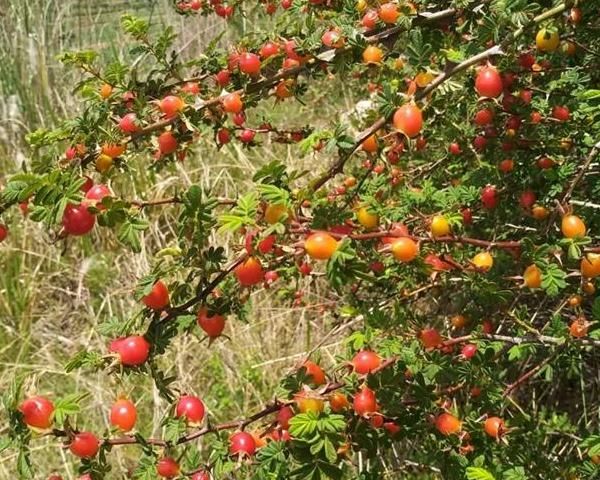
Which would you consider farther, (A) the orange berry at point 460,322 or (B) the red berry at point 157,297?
(A) the orange berry at point 460,322

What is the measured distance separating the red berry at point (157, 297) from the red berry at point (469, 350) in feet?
2.13

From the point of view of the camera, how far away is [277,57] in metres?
1.45

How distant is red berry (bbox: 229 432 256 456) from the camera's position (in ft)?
3.91

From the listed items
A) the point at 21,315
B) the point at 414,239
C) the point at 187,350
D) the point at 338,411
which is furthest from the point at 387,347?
the point at 21,315

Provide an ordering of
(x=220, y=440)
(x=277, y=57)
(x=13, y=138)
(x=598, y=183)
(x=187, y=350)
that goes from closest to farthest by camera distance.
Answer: (x=220, y=440) < (x=277, y=57) < (x=598, y=183) < (x=187, y=350) < (x=13, y=138)

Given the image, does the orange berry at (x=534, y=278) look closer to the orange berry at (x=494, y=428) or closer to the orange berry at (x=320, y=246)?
the orange berry at (x=494, y=428)

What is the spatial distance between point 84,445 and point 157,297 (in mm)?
248

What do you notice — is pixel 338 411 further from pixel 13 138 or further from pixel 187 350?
pixel 13 138

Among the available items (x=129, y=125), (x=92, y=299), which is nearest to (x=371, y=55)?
(x=129, y=125)

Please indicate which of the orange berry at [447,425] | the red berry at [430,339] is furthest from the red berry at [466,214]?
the orange berry at [447,425]

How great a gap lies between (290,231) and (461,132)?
105 centimetres

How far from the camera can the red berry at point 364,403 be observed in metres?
1.15

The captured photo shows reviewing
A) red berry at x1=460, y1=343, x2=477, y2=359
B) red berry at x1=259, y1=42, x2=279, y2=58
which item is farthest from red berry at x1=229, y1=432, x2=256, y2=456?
red berry at x1=259, y1=42, x2=279, y2=58

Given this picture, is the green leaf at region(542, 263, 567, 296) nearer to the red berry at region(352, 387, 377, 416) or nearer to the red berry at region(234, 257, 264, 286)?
the red berry at region(352, 387, 377, 416)
